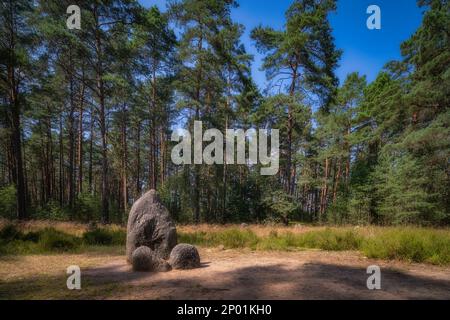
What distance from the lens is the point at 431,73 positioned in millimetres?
12531

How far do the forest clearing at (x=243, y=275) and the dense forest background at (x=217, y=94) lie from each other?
6962 millimetres

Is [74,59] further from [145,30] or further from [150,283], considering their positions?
[150,283]

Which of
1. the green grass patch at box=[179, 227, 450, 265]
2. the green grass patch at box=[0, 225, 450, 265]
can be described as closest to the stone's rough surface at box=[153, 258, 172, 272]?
the green grass patch at box=[0, 225, 450, 265]

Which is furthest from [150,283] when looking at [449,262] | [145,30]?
[145,30]

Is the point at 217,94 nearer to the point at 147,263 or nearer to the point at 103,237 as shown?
the point at 103,237

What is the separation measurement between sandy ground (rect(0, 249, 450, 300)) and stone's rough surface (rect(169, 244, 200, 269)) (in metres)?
0.21

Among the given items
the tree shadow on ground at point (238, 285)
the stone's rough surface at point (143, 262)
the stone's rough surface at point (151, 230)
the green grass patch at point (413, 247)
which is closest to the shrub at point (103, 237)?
the stone's rough surface at point (151, 230)

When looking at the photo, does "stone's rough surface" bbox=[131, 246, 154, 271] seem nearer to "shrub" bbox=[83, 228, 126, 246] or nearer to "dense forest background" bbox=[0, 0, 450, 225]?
"shrub" bbox=[83, 228, 126, 246]

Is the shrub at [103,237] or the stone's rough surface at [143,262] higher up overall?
the stone's rough surface at [143,262]

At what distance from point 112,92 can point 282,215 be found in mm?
12558

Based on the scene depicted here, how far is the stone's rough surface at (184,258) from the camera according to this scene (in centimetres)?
562

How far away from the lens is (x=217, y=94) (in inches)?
728

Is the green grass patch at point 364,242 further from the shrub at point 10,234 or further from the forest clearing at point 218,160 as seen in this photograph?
the shrub at point 10,234
